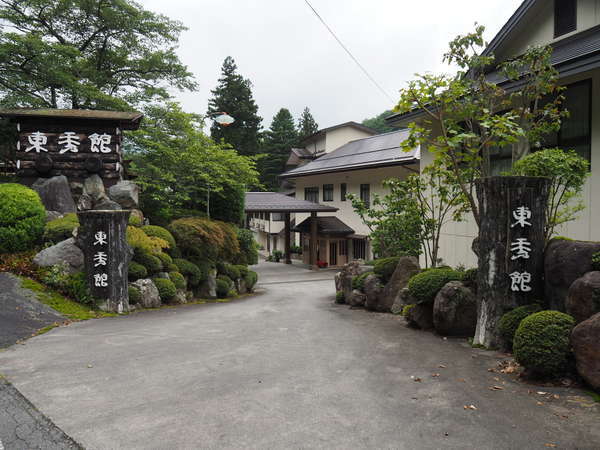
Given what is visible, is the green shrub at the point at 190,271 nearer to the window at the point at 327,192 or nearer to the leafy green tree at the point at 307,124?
the window at the point at 327,192

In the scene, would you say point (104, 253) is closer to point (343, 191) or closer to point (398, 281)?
point (398, 281)

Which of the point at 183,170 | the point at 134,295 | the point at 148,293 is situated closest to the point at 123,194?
the point at 183,170

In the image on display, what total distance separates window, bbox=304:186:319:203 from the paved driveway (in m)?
22.7

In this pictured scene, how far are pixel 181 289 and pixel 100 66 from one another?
13.6m

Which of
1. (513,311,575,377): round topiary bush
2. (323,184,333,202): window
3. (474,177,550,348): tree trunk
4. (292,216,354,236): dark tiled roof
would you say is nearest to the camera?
(513,311,575,377): round topiary bush

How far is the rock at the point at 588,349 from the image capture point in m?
3.95

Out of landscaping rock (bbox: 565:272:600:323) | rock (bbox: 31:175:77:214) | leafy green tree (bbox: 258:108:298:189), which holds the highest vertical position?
leafy green tree (bbox: 258:108:298:189)

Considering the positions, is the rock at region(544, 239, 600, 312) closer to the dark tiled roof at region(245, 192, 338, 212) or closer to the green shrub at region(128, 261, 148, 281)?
the green shrub at region(128, 261, 148, 281)

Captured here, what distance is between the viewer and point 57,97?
57.3 ft

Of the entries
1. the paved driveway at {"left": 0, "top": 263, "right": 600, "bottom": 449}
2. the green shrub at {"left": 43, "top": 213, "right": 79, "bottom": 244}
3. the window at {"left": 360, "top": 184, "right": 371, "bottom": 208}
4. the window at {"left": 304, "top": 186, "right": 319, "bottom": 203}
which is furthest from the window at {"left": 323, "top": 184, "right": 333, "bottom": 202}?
the paved driveway at {"left": 0, "top": 263, "right": 600, "bottom": 449}

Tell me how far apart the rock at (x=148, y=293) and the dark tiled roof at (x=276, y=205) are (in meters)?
12.3

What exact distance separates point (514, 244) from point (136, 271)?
8.78 m

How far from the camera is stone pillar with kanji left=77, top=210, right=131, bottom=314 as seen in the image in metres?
9.09

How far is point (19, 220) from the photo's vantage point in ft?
32.1
